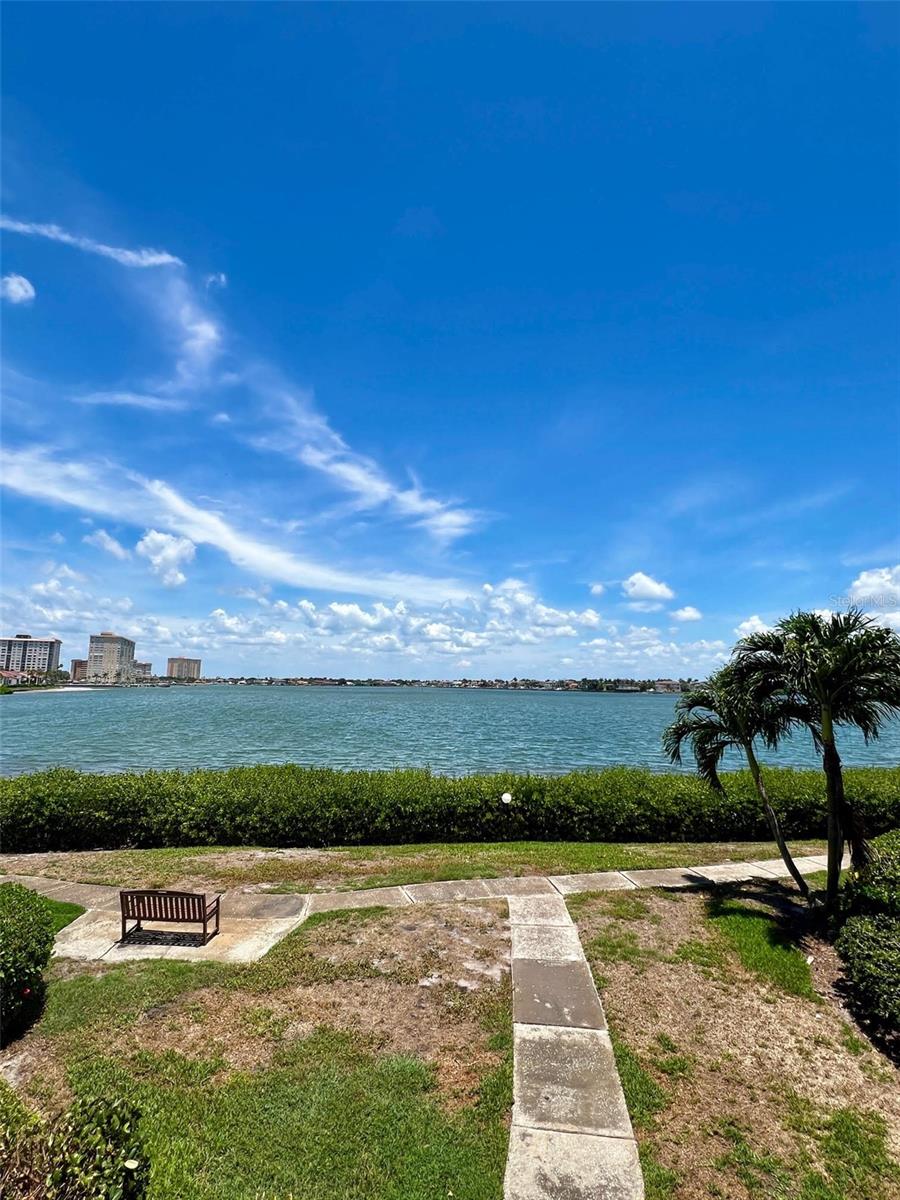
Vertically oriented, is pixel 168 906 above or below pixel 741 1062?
above

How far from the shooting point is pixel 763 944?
809 centimetres

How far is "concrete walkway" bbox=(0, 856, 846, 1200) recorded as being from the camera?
4355 millimetres

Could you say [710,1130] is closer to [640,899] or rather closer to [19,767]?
[640,899]

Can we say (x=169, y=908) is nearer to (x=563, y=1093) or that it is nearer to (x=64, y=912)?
(x=64, y=912)

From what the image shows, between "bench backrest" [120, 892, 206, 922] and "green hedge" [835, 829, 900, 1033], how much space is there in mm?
8129

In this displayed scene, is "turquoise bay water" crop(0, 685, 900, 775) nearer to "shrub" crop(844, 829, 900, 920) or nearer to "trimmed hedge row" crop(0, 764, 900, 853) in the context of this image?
"trimmed hedge row" crop(0, 764, 900, 853)

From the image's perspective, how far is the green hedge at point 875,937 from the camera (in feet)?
20.4

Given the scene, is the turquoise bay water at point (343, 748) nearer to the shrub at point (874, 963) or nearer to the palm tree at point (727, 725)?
the palm tree at point (727, 725)

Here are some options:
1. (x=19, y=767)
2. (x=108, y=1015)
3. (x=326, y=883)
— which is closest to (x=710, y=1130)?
(x=108, y=1015)

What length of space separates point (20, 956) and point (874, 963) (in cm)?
928

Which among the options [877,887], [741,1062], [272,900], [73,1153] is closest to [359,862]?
[272,900]

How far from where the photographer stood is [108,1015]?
245 inches

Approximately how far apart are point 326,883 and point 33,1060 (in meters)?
5.37

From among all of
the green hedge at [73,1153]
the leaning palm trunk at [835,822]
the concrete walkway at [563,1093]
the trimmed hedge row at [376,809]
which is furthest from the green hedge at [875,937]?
the green hedge at [73,1153]
